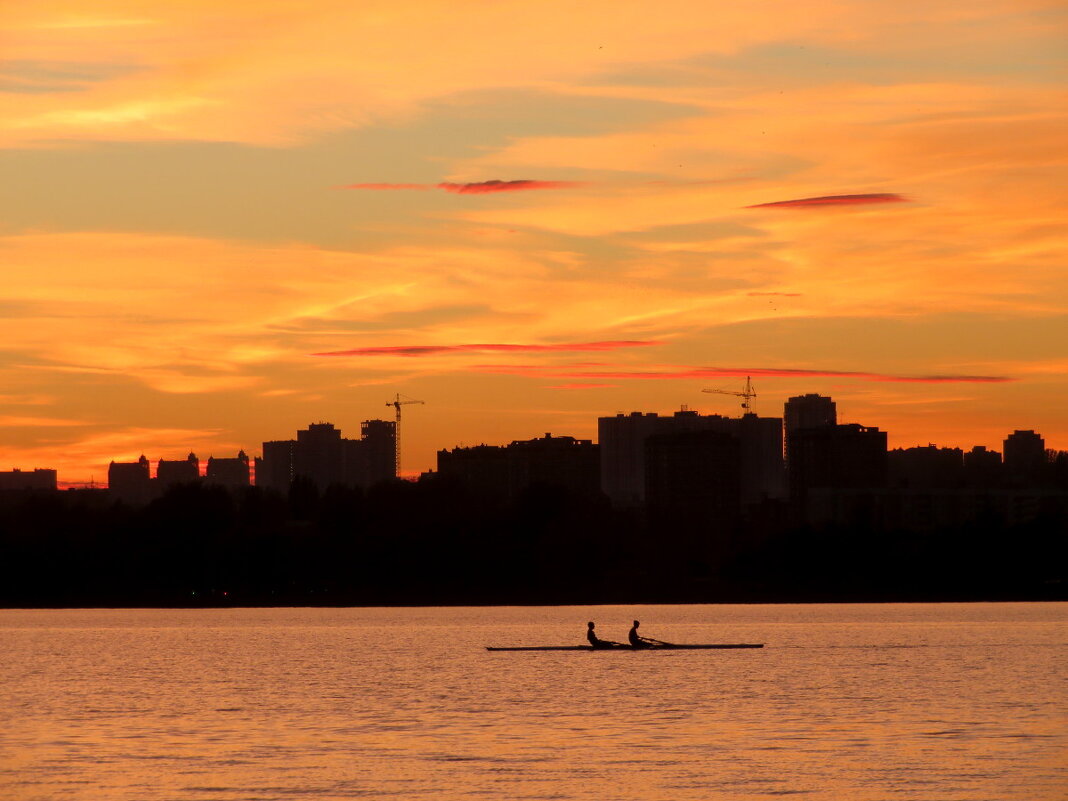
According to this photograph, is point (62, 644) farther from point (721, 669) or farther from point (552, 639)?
point (721, 669)

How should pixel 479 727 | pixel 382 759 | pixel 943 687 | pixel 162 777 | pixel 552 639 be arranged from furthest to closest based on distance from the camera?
pixel 552 639
pixel 943 687
pixel 479 727
pixel 382 759
pixel 162 777

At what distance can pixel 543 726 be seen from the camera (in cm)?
7881

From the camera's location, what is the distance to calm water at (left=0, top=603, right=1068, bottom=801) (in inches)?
2347

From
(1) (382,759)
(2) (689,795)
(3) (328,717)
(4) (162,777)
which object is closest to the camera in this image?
(2) (689,795)

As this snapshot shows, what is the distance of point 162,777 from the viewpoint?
6206cm

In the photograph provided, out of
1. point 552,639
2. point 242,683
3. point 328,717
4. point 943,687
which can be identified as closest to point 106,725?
point 328,717

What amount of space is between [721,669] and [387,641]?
205ft

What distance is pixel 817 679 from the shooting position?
11012 centimetres

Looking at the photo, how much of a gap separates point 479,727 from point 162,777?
2009cm

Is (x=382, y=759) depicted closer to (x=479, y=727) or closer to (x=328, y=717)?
(x=479, y=727)

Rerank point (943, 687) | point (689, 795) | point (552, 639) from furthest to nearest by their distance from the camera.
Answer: point (552, 639) → point (943, 687) → point (689, 795)

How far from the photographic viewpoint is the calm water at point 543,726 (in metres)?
59.6

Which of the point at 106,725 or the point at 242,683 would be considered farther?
the point at 242,683

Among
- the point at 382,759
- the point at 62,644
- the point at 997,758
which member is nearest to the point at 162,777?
the point at 382,759
